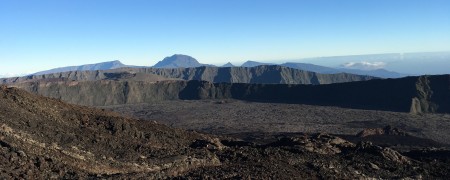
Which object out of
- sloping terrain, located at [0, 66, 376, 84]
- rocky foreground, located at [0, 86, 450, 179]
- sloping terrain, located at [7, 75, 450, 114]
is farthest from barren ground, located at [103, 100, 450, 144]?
sloping terrain, located at [0, 66, 376, 84]

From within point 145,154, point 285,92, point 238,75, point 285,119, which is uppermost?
point 238,75

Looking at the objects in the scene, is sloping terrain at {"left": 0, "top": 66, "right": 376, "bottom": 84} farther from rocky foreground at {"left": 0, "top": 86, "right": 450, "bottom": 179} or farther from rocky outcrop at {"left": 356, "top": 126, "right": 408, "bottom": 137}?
rocky foreground at {"left": 0, "top": 86, "right": 450, "bottom": 179}

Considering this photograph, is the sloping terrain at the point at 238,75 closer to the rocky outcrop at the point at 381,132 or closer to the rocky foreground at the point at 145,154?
the rocky outcrop at the point at 381,132

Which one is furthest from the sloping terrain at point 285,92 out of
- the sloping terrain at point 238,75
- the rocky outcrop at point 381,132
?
the sloping terrain at point 238,75

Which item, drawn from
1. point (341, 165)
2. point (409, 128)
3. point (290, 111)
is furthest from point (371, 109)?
point (341, 165)

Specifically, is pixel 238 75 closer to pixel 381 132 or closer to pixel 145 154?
Answer: pixel 381 132

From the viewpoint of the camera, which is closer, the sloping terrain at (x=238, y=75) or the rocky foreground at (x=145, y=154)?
the rocky foreground at (x=145, y=154)

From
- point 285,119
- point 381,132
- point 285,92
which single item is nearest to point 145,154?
point 381,132
